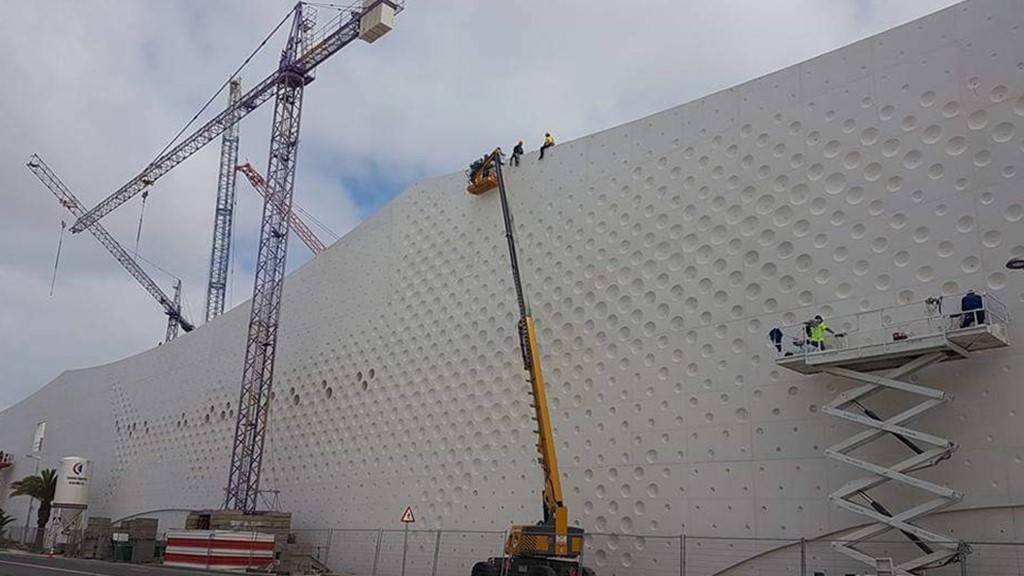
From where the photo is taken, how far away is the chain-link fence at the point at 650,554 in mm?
15203

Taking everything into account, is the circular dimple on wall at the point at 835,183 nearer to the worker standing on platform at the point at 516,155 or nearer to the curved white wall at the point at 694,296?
the curved white wall at the point at 694,296

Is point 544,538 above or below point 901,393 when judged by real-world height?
below

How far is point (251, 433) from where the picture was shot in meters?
33.6

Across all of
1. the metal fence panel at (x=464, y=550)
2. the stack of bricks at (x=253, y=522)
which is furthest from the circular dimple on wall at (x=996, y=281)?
the stack of bricks at (x=253, y=522)

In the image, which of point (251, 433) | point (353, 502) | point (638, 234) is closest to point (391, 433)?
point (353, 502)

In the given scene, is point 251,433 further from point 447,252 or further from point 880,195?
point 880,195

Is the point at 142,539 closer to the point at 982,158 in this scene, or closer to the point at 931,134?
the point at 931,134

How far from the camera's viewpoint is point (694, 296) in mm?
20078

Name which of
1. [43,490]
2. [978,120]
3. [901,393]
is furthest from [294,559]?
[43,490]

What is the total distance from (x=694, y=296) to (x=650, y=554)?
5.77 meters

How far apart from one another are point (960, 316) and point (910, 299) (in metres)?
1.66

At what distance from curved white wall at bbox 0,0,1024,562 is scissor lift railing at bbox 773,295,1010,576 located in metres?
0.52

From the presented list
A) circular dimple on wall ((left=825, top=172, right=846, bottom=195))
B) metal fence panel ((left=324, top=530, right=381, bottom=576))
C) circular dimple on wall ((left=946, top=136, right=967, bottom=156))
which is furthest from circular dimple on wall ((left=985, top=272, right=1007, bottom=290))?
metal fence panel ((left=324, top=530, right=381, bottom=576))

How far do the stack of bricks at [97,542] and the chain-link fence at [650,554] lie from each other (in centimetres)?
→ 908
